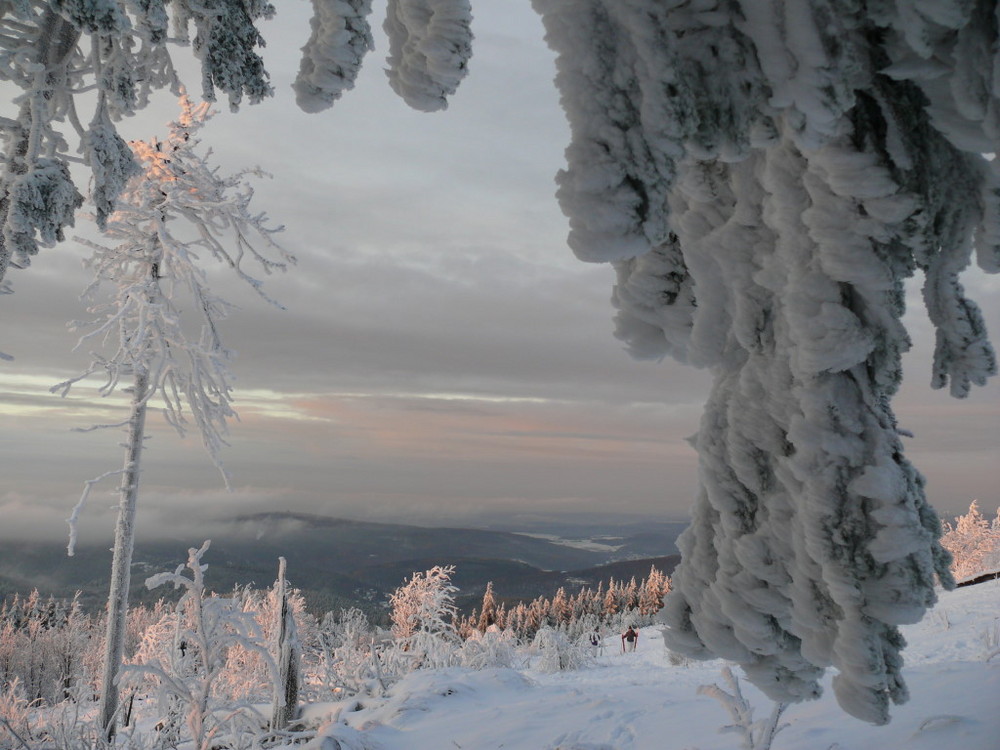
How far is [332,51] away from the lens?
1.92m

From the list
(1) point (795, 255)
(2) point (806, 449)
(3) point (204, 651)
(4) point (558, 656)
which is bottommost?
(4) point (558, 656)

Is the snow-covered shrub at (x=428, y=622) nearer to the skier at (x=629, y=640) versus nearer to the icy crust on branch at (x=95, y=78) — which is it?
the skier at (x=629, y=640)

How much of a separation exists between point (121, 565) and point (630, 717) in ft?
28.8

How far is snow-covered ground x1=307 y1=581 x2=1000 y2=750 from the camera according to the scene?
584cm

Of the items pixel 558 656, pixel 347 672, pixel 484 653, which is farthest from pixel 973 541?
pixel 347 672

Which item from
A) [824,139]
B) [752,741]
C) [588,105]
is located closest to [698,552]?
[824,139]

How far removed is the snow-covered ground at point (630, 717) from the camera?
5840 millimetres

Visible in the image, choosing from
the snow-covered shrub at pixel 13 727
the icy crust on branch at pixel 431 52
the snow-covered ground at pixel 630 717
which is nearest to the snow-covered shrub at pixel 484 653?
the snow-covered ground at pixel 630 717

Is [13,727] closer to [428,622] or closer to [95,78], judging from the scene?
[95,78]

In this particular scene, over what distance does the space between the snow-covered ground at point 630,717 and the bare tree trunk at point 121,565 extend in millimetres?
3340

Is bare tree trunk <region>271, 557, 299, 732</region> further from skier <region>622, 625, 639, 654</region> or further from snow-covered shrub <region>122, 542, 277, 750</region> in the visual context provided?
skier <region>622, 625, 639, 654</region>

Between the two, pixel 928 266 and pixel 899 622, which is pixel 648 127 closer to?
pixel 928 266

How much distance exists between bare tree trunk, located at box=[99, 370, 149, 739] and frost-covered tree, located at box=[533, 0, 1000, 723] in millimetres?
11611

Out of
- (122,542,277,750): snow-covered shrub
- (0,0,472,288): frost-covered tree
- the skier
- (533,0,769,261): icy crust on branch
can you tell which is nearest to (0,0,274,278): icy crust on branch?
(0,0,472,288): frost-covered tree
